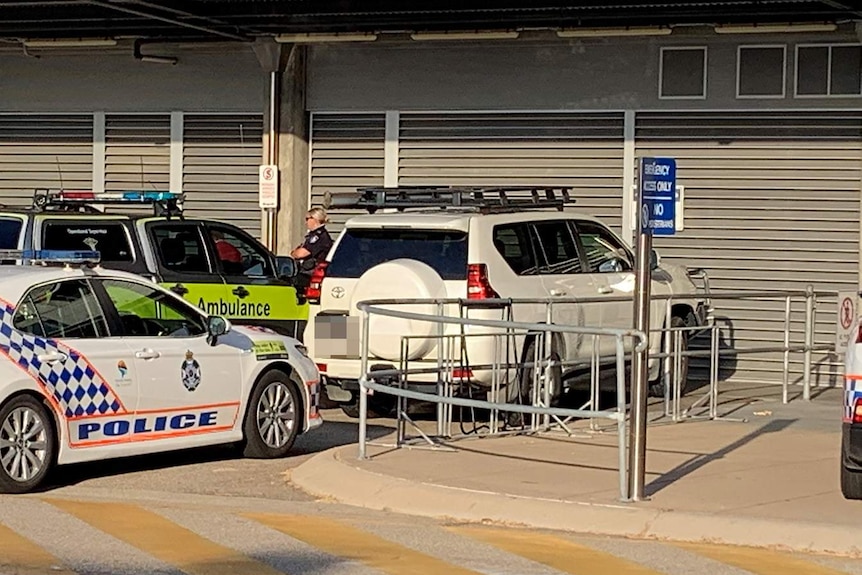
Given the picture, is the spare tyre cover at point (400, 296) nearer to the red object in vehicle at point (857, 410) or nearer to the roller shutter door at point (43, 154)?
the red object in vehicle at point (857, 410)

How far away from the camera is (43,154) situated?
23844mm

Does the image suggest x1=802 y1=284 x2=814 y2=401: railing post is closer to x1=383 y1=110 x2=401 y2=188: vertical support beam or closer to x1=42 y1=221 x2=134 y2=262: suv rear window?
x1=383 y1=110 x2=401 y2=188: vertical support beam

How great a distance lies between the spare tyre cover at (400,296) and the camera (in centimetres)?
1410

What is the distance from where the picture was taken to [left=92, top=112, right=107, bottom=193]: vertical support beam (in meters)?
23.5

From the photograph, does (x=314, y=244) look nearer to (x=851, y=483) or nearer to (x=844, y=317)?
(x=844, y=317)

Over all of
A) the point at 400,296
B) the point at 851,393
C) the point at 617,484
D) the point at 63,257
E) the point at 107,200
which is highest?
the point at 107,200

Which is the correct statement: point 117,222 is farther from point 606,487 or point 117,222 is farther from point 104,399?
point 606,487

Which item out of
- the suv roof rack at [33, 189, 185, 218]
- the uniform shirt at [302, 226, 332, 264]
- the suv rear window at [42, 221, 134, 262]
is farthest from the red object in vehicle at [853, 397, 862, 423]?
the uniform shirt at [302, 226, 332, 264]

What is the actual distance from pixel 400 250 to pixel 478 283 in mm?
926

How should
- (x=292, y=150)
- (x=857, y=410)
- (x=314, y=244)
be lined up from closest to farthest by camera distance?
(x=857, y=410) → (x=314, y=244) → (x=292, y=150)

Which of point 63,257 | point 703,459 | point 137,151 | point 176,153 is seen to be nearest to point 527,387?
point 703,459

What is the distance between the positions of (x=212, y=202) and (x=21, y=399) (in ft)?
40.1

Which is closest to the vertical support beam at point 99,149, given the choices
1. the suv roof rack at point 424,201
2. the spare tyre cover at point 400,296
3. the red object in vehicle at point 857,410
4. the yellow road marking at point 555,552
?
the suv roof rack at point 424,201

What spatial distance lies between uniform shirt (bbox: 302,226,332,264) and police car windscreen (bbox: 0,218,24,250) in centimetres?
419
